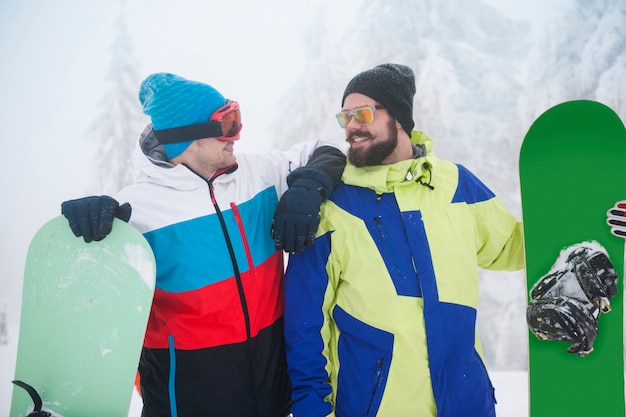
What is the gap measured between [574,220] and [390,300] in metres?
0.78

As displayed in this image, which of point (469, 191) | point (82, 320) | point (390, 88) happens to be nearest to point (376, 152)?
point (390, 88)

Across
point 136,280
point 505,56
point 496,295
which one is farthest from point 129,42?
point 136,280

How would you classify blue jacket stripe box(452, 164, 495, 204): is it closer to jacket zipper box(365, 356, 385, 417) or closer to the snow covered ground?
jacket zipper box(365, 356, 385, 417)

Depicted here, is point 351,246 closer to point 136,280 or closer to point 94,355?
point 136,280

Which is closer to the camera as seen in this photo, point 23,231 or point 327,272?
point 327,272

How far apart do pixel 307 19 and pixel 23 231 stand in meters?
7.63

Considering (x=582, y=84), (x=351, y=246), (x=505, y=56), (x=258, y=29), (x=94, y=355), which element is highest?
(x=258, y=29)

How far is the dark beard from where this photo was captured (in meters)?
1.78

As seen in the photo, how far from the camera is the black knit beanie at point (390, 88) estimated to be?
1.83 m

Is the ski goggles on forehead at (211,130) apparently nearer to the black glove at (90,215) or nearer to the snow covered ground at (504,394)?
the black glove at (90,215)

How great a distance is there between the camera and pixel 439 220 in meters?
1.67

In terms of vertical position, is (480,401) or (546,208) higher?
(546,208)

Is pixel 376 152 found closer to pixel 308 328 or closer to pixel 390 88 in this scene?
pixel 390 88

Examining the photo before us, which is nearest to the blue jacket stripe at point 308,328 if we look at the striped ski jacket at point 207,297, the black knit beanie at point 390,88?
the striped ski jacket at point 207,297
